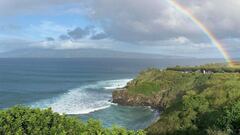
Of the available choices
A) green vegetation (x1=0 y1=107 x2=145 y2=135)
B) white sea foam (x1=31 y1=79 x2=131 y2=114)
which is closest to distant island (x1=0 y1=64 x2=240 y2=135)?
green vegetation (x1=0 y1=107 x2=145 y2=135)

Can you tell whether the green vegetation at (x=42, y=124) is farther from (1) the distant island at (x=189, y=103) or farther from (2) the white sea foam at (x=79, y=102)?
(2) the white sea foam at (x=79, y=102)

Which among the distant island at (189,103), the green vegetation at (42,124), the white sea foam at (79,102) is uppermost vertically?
the green vegetation at (42,124)

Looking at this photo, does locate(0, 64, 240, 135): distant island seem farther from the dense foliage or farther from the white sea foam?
the white sea foam

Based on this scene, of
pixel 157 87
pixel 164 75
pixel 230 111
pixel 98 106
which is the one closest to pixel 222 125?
pixel 230 111

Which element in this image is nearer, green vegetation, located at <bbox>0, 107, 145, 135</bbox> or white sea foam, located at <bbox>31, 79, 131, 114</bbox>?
green vegetation, located at <bbox>0, 107, 145, 135</bbox>

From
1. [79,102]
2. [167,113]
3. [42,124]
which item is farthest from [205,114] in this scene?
[79,102]

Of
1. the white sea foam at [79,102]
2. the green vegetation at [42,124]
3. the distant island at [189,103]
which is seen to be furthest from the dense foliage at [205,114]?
the white sea foam at [79,102]

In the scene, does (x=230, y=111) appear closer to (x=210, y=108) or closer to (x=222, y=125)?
(x=222, y=125)
